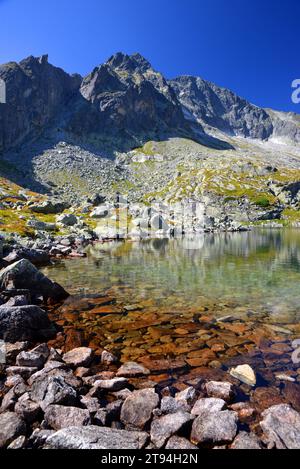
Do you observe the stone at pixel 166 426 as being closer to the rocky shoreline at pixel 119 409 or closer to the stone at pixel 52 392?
the rocky shoreline at pixel 119 409

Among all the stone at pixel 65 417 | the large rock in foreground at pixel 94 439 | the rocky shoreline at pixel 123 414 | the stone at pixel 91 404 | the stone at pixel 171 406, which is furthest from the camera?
the stone at pixel 91 404

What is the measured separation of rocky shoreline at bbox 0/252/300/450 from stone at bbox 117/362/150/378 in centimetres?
3

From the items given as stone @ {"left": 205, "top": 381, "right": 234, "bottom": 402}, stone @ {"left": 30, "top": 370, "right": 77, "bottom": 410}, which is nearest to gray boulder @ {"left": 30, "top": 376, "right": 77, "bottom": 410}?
stone @ {"left": 30, "top": 370, "right": 77, "bottom": 410}

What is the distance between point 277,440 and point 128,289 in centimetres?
1727

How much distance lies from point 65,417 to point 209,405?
3.75 meters

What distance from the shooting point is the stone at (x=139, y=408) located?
8367 millimetres

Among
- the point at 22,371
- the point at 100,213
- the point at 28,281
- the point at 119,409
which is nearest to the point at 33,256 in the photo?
the point at 28,281

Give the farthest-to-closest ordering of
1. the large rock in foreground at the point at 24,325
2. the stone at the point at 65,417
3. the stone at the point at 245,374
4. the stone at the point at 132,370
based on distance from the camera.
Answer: the large rock in foreground at the point at 24,325, the stone at the point at 132,370, the stone at the point at 245,374, the stone at the point at 65,417

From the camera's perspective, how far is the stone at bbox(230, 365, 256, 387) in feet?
33.7

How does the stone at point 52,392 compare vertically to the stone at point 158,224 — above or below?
below

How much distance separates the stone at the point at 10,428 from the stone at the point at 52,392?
78 cm

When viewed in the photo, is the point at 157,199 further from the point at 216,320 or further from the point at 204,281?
the point at 216,320

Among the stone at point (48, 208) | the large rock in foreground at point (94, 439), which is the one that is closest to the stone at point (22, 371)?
the large rock in foreground at point (94, 439)

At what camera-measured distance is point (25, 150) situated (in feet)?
631
